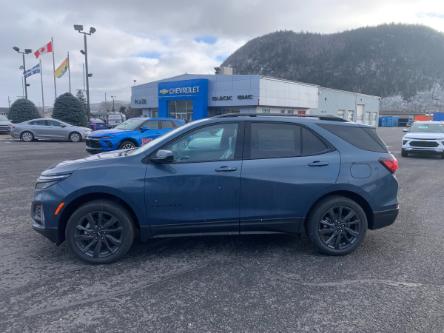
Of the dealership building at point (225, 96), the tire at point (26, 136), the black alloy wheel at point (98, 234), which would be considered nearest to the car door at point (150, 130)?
the black alloy wheel at point (98, 234)

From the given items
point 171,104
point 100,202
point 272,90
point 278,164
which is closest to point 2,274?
point 100,202

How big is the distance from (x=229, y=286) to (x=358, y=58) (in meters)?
170

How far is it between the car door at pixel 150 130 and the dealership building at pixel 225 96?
2074 centimetres

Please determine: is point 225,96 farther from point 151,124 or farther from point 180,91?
point 151,124

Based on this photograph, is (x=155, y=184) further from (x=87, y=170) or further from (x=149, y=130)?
(x=149, y=130)

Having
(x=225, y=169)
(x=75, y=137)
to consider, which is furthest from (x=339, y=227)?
(x=75, y=137)

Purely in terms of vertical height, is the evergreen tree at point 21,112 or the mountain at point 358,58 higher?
the mountain at point 358,58

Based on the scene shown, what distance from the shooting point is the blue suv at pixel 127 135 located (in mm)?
12938

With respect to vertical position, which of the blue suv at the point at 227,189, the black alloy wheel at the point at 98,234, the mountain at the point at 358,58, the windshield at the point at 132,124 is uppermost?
the mountain at the point at 358,58

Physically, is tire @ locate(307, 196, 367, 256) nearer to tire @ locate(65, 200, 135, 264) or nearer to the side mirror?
the side mirror

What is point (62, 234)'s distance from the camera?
13.7 ft

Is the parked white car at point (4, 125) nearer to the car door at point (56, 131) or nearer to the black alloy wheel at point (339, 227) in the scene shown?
the car door at point (56, 131)

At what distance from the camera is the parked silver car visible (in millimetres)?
21391

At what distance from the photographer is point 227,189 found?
418 cm
